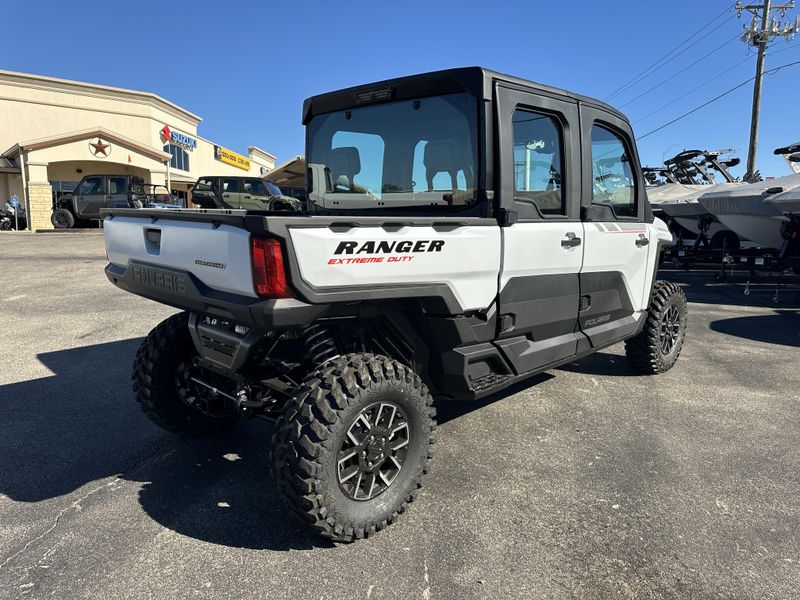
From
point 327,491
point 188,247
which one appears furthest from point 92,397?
point 327,491

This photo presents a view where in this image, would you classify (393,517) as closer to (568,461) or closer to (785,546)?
(568,461)

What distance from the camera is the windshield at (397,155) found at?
10.3 ft

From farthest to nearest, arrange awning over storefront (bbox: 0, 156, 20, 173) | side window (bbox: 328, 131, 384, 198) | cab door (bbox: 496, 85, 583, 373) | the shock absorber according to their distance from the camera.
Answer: awning over storefront (bbox: 0, 156, 20, 173), side window (bbox: 328, 131, 384, 198), cab door (bbox: 496, 85, 583, 373), the shock absorber

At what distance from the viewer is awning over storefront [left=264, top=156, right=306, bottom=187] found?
23906 millimetres

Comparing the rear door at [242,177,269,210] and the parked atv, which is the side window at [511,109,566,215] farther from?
the parked atv

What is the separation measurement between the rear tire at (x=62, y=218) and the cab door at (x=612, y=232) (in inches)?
860

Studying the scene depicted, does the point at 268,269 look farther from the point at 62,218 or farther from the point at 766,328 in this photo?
the point at 62,218

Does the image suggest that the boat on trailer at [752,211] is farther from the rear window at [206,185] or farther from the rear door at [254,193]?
the rear window at [206,185]

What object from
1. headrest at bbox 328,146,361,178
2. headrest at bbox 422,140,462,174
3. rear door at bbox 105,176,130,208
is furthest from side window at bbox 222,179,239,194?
headrest at bbox 422,140,462,174

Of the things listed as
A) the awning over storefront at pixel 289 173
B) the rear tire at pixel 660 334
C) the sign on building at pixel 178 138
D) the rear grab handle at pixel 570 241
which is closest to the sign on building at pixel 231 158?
the sign on building at pixel 178 138

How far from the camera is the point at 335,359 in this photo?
2.68 metres

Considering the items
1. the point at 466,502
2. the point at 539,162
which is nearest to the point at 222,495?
the point at 466,502

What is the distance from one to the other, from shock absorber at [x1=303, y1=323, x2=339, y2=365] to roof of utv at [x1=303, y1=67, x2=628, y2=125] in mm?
1516

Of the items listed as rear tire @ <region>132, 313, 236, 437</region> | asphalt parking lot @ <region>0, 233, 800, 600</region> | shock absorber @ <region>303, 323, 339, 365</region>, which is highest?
shock absorber @ <region>303, 323, 339, 365</region>
